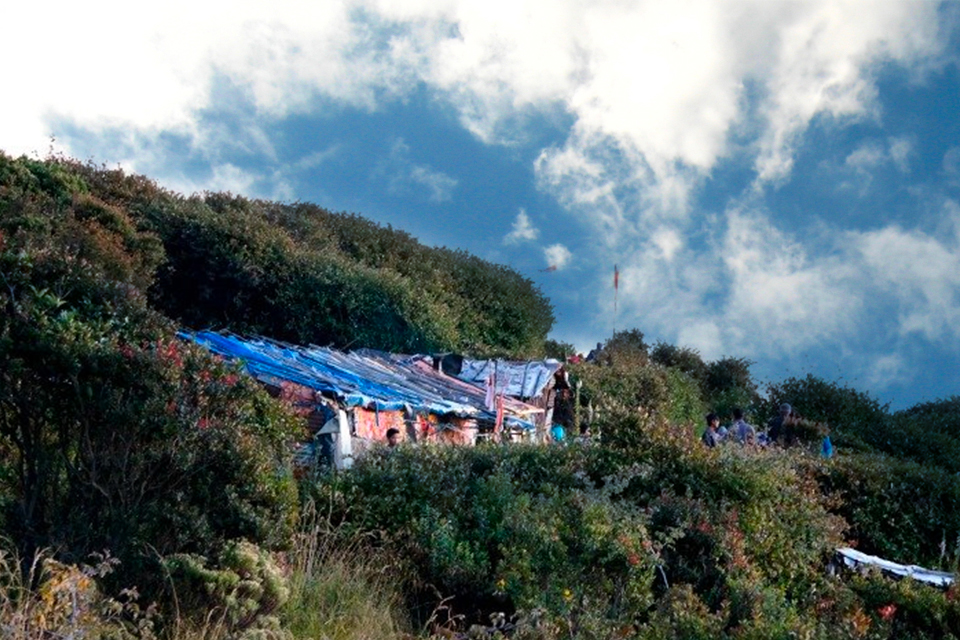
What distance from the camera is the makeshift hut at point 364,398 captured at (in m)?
17.7

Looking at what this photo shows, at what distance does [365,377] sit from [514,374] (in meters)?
7.81

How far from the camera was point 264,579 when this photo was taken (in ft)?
23.2

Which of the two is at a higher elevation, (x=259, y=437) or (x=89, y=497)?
(x=259, y=437)

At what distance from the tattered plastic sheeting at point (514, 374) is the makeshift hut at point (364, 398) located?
1.60m

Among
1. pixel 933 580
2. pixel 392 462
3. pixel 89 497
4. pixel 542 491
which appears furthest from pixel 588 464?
pixel 89 497

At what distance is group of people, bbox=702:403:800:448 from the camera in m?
15.6

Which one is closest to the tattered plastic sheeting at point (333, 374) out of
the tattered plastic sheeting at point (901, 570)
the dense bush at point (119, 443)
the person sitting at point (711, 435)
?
the person sitting at point (711, 435)

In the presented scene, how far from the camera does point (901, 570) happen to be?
10.5 m

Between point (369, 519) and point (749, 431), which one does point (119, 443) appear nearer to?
point (369, 519)

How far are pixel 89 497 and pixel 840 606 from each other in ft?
18.5

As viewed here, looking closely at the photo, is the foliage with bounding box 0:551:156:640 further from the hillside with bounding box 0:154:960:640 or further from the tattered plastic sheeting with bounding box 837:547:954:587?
the tattered plastic sheeting with bounding box 837:547:954:587

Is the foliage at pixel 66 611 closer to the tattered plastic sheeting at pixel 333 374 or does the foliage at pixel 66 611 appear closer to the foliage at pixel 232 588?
the foliage at pixel 232 588

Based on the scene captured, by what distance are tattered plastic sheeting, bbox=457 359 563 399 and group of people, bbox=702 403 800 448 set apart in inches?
206

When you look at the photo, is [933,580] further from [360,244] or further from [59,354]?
[360,244]
